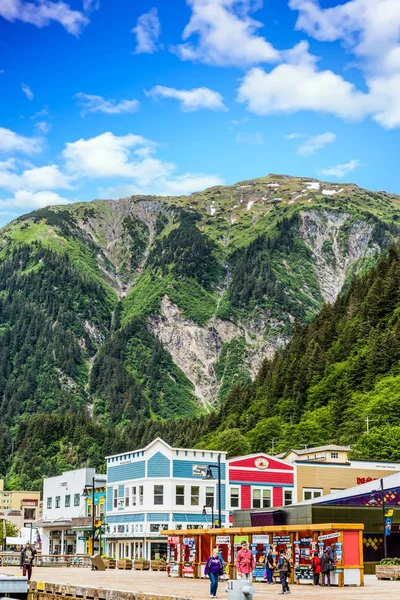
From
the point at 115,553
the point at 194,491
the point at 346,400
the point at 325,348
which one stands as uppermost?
the point at 325,348

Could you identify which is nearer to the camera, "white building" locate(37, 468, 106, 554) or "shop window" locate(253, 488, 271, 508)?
"shop window" locate(253, 488, 271, 508)

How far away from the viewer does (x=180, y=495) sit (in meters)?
76.8

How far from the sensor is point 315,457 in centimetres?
9550

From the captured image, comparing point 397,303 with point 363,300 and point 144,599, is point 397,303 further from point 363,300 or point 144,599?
point 144,599

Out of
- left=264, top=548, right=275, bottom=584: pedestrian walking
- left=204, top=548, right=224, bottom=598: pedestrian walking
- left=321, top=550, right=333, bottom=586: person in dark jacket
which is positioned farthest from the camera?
left=264, top=548, right=275, bottom=584: pedestrian walking

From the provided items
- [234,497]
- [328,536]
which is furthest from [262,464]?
[328,536]

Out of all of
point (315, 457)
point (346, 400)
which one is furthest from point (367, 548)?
point (346, 400)

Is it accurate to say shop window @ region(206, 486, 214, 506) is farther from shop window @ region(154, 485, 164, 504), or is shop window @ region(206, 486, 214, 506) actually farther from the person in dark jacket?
the person in dark jacket

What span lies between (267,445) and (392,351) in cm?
2430

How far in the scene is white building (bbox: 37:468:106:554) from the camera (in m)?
95.0

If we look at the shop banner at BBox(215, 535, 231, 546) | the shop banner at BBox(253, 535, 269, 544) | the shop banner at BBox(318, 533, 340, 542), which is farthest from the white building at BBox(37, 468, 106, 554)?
the shop banner at BBox(318, 533, 340, 542)

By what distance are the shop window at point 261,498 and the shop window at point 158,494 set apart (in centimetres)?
907

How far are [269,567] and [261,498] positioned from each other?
3953 cm

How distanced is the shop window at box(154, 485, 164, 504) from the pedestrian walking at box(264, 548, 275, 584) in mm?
34416
